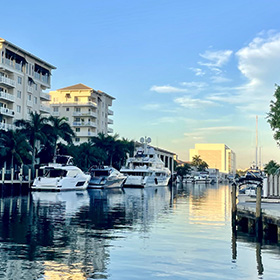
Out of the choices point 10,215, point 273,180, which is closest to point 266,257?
point 273,180

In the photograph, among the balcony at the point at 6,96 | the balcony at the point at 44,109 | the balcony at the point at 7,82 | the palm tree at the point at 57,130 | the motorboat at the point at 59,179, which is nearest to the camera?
the motorboat at the point at 59,179

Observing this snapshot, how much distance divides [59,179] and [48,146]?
770 inches

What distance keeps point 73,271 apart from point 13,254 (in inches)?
126

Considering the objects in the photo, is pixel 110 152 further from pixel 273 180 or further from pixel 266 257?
pixel 266 257

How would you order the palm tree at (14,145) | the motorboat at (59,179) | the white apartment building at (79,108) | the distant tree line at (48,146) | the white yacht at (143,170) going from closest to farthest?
1. the motorboat at (59,179)
2. the palm tree at (14,145)
3. the distant tree line at (48,146)
4. the white yacht at (143,170)
5. the white apartment building at (79,108)

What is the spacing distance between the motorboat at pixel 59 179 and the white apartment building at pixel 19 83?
14.3 metres

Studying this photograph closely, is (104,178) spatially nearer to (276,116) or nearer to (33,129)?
(33,129)

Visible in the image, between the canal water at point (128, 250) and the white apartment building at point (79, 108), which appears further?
the white apartment building at point (79, 108)

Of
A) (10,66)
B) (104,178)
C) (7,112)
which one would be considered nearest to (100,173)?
(104,178)

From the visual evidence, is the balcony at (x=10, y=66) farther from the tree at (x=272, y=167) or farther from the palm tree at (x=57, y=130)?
the tree at (x=272, y=167)

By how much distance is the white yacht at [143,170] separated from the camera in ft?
270

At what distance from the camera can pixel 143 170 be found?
83875 mm

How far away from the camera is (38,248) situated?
16.8m

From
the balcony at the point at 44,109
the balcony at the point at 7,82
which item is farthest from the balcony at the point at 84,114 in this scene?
the balcony at the point at 7,82
